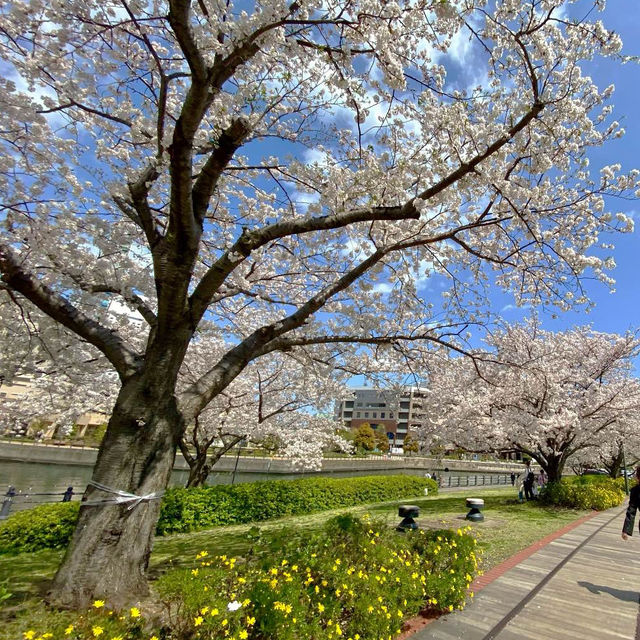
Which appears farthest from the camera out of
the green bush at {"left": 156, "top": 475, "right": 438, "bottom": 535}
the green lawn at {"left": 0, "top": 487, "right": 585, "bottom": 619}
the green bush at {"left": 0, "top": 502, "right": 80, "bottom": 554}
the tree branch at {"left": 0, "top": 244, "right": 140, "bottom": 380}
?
the green bush at {"left": 156, "top": 475, "right": 438, "bottom": 535}

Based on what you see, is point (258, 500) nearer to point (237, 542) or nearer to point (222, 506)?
point (222, 506)

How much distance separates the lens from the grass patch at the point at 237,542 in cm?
436

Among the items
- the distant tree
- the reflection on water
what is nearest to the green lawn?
the reflection on water

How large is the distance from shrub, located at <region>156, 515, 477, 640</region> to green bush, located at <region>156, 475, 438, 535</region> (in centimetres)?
649

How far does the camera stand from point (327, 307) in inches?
334

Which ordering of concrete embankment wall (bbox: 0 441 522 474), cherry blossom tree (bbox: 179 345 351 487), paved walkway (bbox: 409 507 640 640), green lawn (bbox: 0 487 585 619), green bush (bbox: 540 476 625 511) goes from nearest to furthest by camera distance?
paved walkway (bbox: 409 507 640 640), green lawn (bbox: 0 487 585 619), cherry blossom tree (bbox: 179 345 351 487), green bush (bbox: 540 476 625 511), concrete embankment wall (bbox: 0 441 522 474)

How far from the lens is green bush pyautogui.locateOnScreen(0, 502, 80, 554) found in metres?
7.58

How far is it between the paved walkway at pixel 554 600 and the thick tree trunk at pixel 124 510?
→ 289 cm

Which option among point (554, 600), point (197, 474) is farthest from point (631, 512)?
point (197, 474)

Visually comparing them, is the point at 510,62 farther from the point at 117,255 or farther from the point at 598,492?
the point at 598,492

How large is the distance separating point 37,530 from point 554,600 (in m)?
8.88

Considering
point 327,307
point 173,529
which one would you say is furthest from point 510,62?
point 173,529

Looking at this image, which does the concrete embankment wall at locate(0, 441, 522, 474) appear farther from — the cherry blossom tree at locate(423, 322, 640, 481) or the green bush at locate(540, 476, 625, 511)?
the green bush at locate(540, 476, 625, 511)

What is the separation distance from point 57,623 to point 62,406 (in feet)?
38.6
